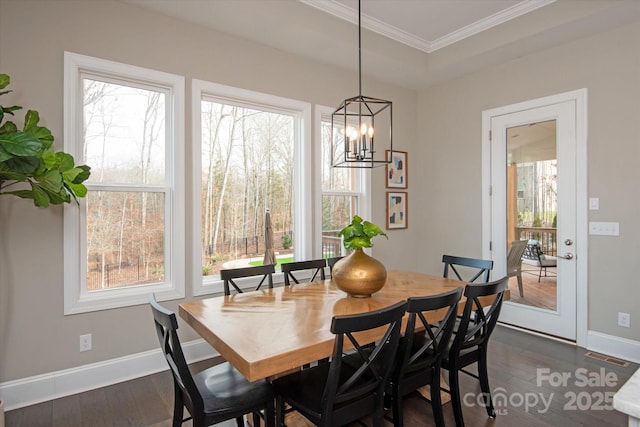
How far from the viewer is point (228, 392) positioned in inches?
67.7

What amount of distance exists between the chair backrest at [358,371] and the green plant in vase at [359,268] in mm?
447

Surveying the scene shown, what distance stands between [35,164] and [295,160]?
230 centimetres

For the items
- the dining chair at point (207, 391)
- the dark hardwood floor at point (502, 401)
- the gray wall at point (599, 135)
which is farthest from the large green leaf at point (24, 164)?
the gray wall at point (599, 135)

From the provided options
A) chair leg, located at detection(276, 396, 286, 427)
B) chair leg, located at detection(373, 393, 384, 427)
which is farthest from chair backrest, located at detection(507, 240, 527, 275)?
chair leg, located at detection(276, 396, 286, 427)

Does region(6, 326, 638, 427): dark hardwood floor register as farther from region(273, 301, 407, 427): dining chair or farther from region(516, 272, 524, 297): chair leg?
region(516, 272, 524, 297): chair leg

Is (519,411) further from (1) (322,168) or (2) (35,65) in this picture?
(2) (35,65)

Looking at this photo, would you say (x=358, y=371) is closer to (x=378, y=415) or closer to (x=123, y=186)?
(x=378, y=415)

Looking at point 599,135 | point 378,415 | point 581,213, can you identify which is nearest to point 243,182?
point 378,415

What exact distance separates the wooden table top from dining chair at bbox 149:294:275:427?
180 millimetres

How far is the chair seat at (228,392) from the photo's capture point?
161 centimetres

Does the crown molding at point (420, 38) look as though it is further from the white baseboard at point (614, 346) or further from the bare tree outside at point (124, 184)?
the white baseboard at point (614, 346)

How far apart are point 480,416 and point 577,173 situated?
250 centimetres

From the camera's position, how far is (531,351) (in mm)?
3334

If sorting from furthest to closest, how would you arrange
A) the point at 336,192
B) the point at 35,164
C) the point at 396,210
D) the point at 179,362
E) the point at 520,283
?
the point at 396,210 → the point at 336,192 → the point at 520,283 → the point at 35,164 → the point at 179,362
